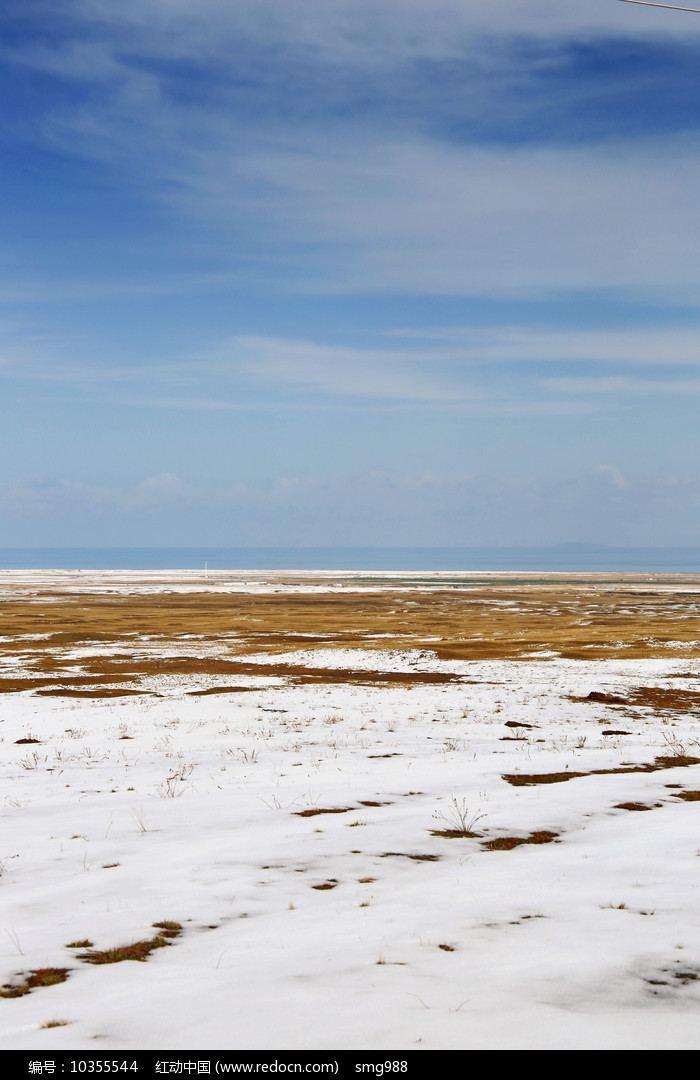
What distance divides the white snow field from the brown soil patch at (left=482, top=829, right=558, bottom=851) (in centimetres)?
5

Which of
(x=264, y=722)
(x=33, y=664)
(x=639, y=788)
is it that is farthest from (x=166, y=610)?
(x=639, y=788)

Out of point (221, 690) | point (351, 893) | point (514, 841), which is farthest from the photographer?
point (221, 690)

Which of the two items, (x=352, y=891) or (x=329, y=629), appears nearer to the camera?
(x=352, y=891)

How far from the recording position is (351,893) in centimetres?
753

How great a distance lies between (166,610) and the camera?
249 feet

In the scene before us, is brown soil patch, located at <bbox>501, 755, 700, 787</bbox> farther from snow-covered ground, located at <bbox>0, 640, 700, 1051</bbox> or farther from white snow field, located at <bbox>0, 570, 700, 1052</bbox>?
snow-covered ground, located at <bbox>0, 640, 700, 1051</bbox>

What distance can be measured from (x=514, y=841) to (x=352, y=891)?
105 inches

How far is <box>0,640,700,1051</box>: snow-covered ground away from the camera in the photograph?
4934 mm

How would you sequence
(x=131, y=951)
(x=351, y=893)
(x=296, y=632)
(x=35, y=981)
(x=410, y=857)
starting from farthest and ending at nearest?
(x=296, y=632) < (x=410, y=857) < (x=351, y=893) < (x=131, y=951) < (x=35, y=981)

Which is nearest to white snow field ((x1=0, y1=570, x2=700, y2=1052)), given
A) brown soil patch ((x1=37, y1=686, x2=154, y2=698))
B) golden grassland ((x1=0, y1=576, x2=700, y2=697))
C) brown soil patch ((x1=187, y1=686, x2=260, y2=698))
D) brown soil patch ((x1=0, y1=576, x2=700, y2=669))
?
brown soil patch ((x1=187, y1=686, x2=260, y2=698))

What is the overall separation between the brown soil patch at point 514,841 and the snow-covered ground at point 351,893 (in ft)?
0.39

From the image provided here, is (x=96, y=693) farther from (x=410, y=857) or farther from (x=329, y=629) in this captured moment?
(x=329, y=629)

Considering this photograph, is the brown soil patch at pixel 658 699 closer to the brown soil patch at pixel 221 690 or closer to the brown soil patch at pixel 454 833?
the brown soil patch at pixel 221 690

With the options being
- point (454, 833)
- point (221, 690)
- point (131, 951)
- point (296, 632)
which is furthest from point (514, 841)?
point (296, 632)
